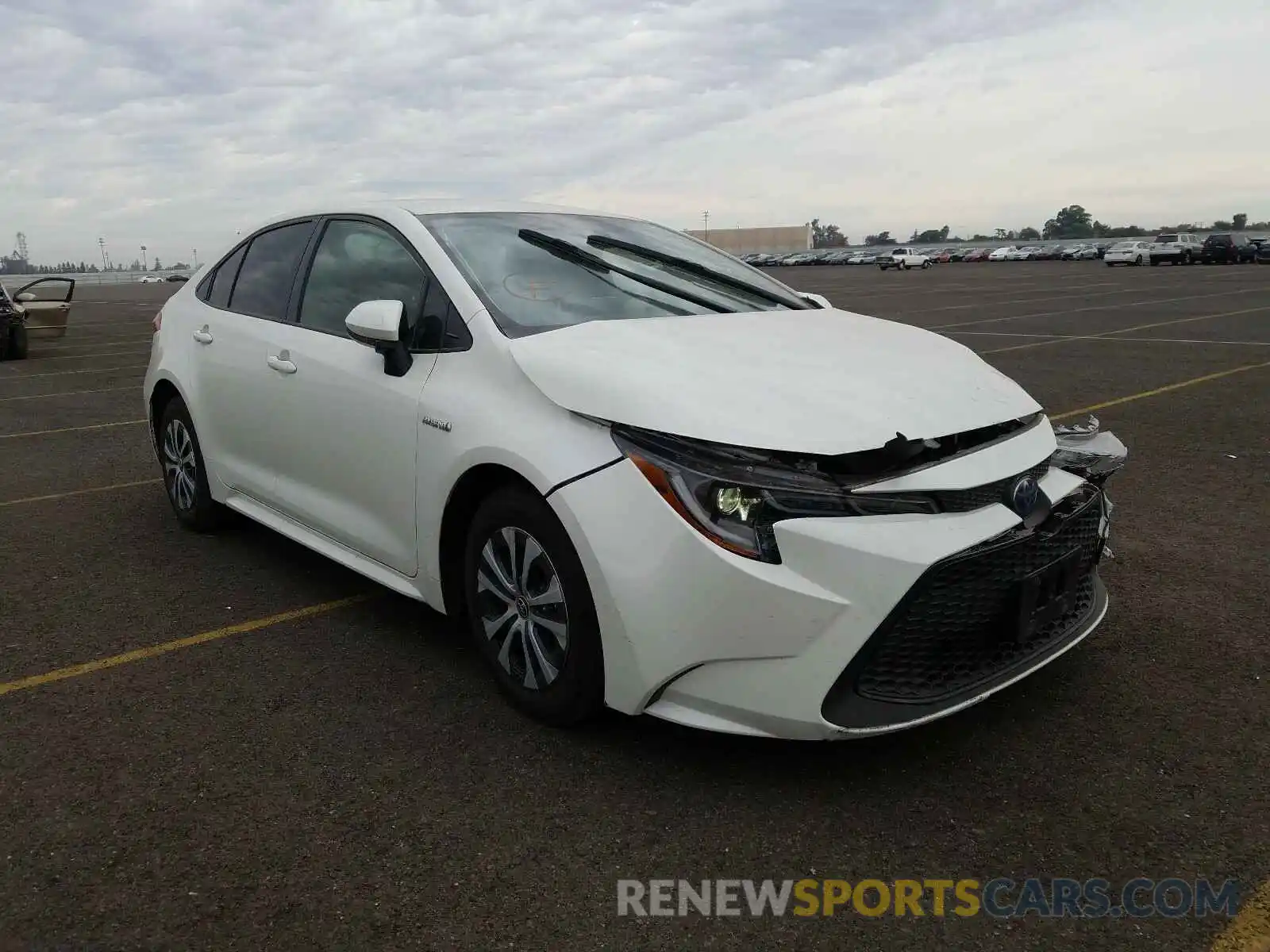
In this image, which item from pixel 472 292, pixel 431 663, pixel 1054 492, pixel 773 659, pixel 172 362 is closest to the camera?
pixel 773 659

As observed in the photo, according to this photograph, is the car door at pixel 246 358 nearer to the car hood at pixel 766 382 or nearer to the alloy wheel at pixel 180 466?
the alloy wheel at pixel 180 466

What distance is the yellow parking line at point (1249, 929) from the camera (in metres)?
2.25

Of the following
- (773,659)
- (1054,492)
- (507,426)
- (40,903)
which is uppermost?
(507,426)

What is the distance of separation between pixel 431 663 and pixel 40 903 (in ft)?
5.04

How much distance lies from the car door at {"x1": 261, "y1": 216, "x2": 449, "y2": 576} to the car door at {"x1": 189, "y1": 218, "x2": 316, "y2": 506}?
127 mm

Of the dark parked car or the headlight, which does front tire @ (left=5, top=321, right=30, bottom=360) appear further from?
the dark parked car

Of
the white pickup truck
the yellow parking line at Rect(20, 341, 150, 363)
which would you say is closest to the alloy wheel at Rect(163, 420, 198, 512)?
the yellow parking line at Rect(20, 341, 150, 363)

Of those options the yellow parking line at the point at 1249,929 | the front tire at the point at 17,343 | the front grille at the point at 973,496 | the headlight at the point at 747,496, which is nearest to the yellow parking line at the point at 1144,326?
the front grille at the point at 973,496

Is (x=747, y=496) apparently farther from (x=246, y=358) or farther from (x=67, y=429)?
(x=67, y=429)

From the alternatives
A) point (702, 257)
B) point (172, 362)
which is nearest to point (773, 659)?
point (702, 257)

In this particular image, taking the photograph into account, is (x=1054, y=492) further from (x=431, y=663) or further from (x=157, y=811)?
(x=157, y=811)

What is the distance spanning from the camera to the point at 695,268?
170 inches

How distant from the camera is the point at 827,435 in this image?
8.95ft

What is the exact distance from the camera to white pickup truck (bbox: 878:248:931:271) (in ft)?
228
